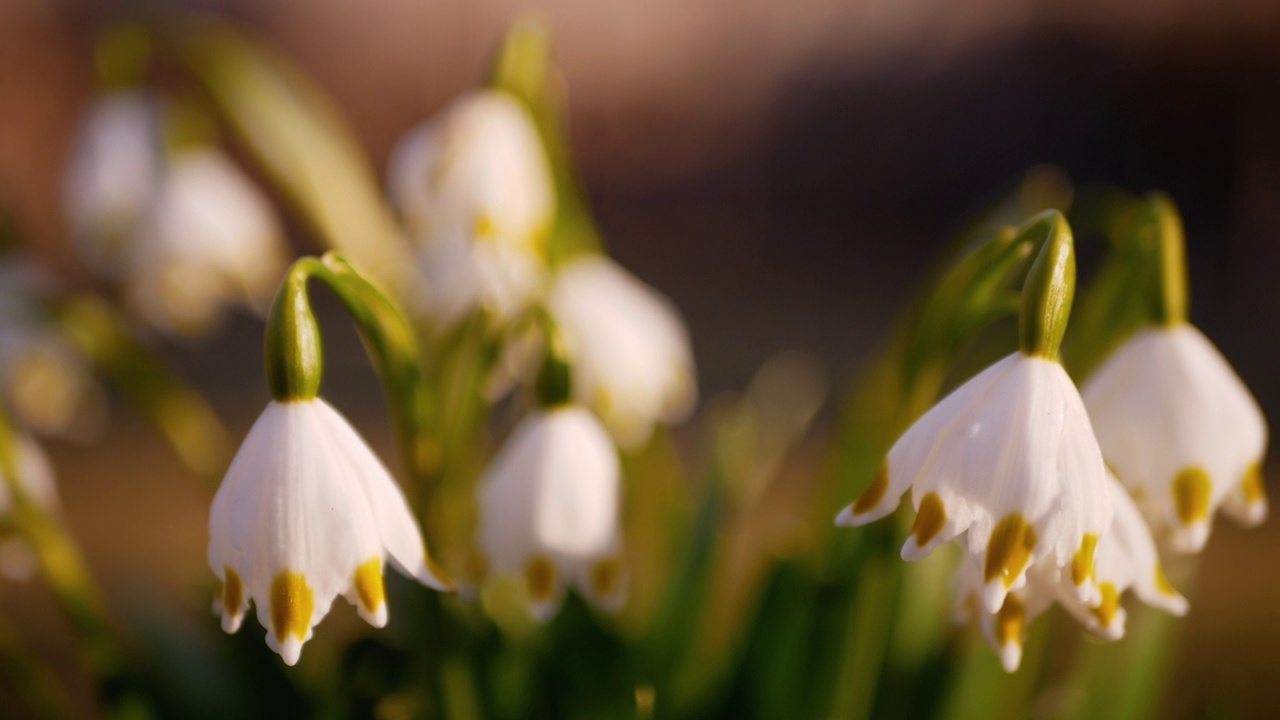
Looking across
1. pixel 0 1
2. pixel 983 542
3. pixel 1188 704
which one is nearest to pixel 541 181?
pixel 983 542

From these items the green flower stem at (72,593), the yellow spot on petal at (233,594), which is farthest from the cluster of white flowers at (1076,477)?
the green flower stem at (72,593)

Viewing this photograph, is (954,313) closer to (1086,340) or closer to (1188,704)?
(1086,340)

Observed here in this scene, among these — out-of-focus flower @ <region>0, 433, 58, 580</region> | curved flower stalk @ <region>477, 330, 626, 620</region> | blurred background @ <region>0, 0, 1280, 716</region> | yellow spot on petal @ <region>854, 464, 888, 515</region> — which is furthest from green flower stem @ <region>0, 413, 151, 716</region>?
blurred background @ <region>0, 0, 1280, 716</region>

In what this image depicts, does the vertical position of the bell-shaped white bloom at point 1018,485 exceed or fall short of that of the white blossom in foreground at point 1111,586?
it exceeds it

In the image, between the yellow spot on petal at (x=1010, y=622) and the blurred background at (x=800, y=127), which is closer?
the yellow spot on petal at (x=1010, y=622)

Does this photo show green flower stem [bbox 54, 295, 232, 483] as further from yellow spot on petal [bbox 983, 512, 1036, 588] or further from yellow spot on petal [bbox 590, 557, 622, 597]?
yellow spot on petal [bbox 983, 512, 1036, 588]

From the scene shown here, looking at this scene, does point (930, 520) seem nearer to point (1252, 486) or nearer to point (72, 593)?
point (1252, 486)

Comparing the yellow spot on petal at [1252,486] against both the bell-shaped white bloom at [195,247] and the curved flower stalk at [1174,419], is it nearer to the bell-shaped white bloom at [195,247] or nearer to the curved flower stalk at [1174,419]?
the curved flower stalk at [1174,419]
